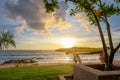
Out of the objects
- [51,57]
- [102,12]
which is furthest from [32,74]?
[51,57]

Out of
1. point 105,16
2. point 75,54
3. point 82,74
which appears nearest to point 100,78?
point 82,74

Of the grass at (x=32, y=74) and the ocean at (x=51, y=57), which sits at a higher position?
the grass at (x=32, y=74)

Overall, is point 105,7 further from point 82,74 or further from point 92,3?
point 82,74

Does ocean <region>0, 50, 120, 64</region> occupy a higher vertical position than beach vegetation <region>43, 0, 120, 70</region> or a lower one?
lower

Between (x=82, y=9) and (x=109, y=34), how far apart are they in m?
1.86

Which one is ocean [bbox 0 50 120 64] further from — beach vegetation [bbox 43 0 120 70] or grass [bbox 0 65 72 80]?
beach vegetation [bbox 43 0 120 70]

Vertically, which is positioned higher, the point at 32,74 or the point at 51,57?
the point at 32,74

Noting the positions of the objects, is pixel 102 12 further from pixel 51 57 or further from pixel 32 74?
pixel 51 57

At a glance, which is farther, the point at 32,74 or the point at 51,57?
the point at 51,57

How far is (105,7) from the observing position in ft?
31.9

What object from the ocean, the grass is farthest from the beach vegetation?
the ocean

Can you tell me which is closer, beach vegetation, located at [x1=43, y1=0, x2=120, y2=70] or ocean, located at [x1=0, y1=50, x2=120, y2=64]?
beach vegetation, located at [x1=43, y1=0, x2=120, y2=70]

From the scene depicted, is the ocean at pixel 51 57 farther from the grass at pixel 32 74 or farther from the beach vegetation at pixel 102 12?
the beach vegetation at pixel 102 12

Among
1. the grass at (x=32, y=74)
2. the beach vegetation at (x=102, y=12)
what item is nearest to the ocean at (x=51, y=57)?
the grass at (x=32, y=74)
